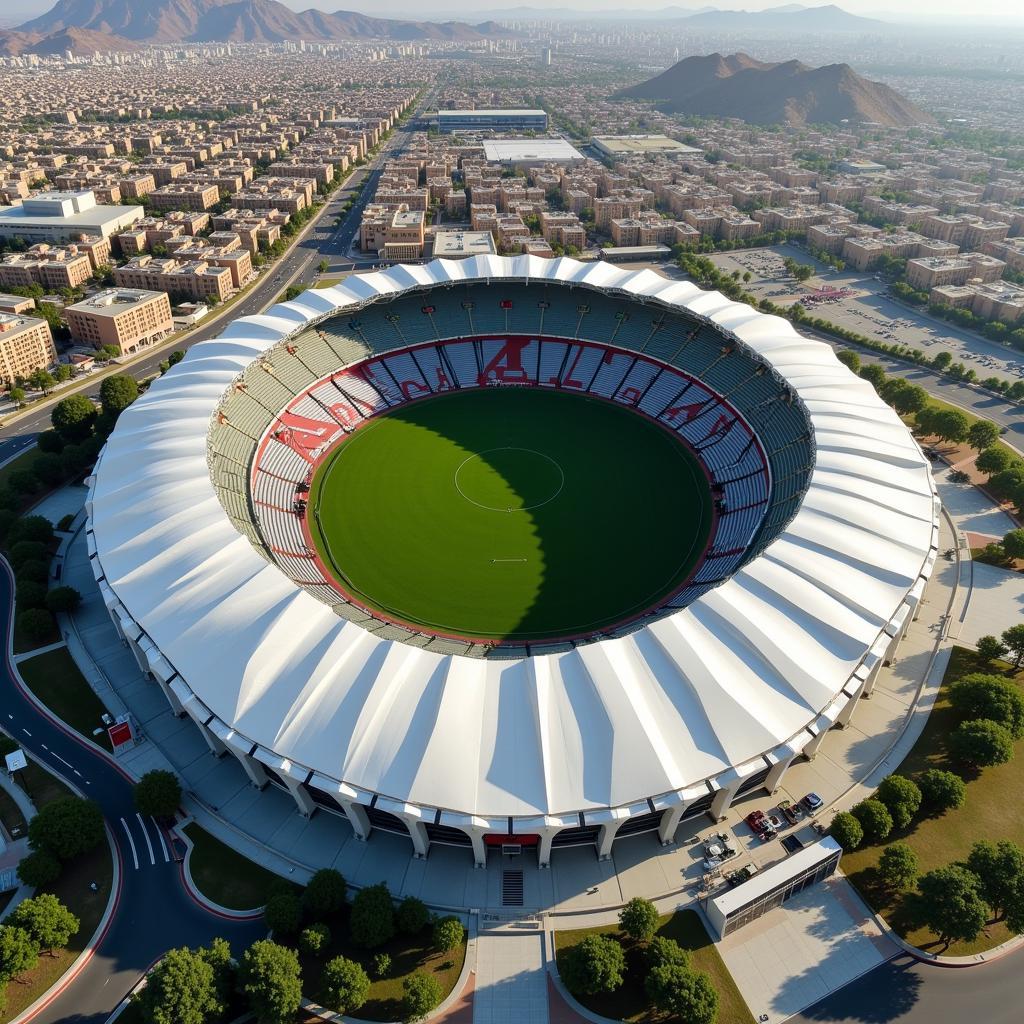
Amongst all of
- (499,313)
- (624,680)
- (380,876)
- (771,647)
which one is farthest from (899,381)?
(380,876)

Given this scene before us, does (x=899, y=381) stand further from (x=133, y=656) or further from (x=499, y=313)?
(x=133, y=656)

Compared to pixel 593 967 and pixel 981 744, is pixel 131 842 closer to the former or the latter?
pixel 593 967

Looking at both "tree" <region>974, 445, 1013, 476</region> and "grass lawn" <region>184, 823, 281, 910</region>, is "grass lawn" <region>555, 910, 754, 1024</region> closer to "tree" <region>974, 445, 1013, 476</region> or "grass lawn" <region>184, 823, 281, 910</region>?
"grass lawn" <region>184, 823, 281, 910</region>

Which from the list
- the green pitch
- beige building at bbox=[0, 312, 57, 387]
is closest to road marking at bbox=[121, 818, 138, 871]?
the green pitch

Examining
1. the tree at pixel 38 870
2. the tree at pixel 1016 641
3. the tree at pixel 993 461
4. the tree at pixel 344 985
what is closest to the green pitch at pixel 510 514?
the tree at pixel 1016 641

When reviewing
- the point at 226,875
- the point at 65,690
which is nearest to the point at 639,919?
the point at 226,875

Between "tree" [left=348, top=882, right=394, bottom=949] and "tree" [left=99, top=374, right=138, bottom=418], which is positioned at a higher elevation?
"tree" [left=99, top=374, right=138, bottom=418]
